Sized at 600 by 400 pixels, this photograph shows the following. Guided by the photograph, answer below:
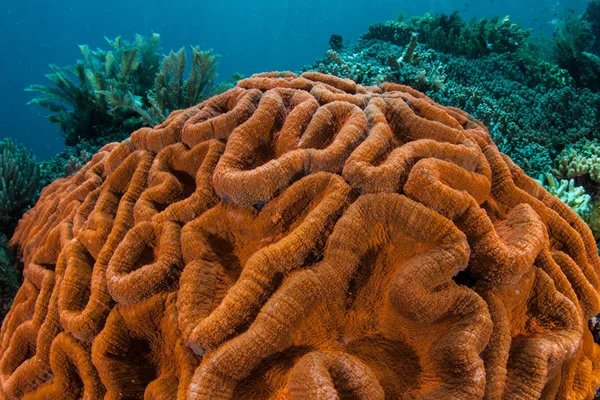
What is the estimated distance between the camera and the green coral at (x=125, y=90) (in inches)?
330

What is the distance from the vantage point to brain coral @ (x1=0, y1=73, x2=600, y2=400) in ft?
6.65

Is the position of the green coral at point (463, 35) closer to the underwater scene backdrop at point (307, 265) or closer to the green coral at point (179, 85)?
the green coral at point (179, 85)

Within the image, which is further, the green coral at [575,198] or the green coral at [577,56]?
the green coral at [577,56]

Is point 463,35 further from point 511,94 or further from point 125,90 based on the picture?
point 125,90

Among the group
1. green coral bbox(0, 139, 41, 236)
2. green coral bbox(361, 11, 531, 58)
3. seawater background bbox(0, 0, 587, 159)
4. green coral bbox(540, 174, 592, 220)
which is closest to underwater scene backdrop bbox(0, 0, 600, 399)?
green coral bbox(0, 139, 41, 236)

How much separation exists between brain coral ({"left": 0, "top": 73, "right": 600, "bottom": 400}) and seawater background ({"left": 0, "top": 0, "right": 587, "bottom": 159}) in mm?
58852

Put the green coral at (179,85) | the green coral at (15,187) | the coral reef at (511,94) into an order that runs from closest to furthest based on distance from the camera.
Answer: the green coral at (15,187)
the coral reef at (511,94)
the green coral at (179,85)

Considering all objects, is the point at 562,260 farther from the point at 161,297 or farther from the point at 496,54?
the point at 496,54

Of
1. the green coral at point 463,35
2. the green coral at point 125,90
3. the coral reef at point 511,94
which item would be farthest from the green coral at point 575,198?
the green coral at point 463,35

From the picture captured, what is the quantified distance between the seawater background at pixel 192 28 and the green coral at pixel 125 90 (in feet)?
167

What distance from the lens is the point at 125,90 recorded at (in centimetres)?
892

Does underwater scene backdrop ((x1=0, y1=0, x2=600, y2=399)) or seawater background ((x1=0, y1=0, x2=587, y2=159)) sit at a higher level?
seawater background ((x1=0, y1=0, x2=587, y2=159))

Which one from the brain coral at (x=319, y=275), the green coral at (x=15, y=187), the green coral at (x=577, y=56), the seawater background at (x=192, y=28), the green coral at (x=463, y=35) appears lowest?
the brain coral at (x=319, y=275)

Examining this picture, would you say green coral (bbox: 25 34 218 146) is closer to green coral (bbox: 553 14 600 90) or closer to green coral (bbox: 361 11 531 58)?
green coral (bbox: 361 11 531 58)
